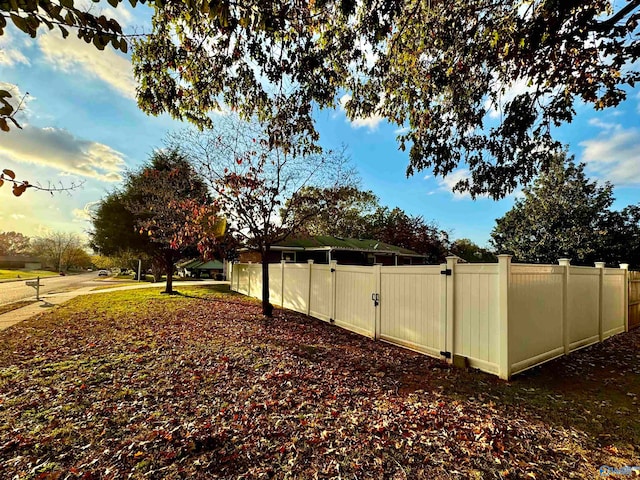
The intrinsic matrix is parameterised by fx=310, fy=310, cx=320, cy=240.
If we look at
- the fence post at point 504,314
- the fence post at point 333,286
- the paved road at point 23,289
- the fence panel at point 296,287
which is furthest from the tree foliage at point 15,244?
the fence post at point 504,314

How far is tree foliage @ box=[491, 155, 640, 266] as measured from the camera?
19.2 meters

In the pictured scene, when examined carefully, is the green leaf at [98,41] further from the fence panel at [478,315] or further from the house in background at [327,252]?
the house in background at [327,252]

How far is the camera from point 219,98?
573 cm

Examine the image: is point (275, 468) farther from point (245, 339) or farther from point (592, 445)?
point (245, 339)

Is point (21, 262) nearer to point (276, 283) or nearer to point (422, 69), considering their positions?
point (276, 283)

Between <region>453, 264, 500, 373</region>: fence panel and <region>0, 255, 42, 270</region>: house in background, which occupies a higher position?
<region>453, 264, 500, 373</region>: fence panel

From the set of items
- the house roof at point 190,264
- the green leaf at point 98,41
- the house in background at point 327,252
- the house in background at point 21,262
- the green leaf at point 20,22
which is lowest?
the house in background at point 21,262

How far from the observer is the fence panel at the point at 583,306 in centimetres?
598

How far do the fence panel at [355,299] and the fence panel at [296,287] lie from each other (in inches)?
70.2

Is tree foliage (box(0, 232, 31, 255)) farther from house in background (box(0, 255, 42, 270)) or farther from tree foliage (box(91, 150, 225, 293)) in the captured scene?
tree foliage (box(91, 150, 225, 293))

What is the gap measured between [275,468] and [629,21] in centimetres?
684

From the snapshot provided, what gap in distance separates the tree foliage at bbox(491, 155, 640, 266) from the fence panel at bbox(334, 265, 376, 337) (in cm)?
1736

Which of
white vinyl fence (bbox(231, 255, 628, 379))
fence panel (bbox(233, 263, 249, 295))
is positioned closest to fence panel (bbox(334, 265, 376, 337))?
white vinyl fence (bbox(231, 255, 628, 379))

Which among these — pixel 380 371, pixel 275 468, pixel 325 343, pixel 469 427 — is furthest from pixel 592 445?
pixel 325 343
